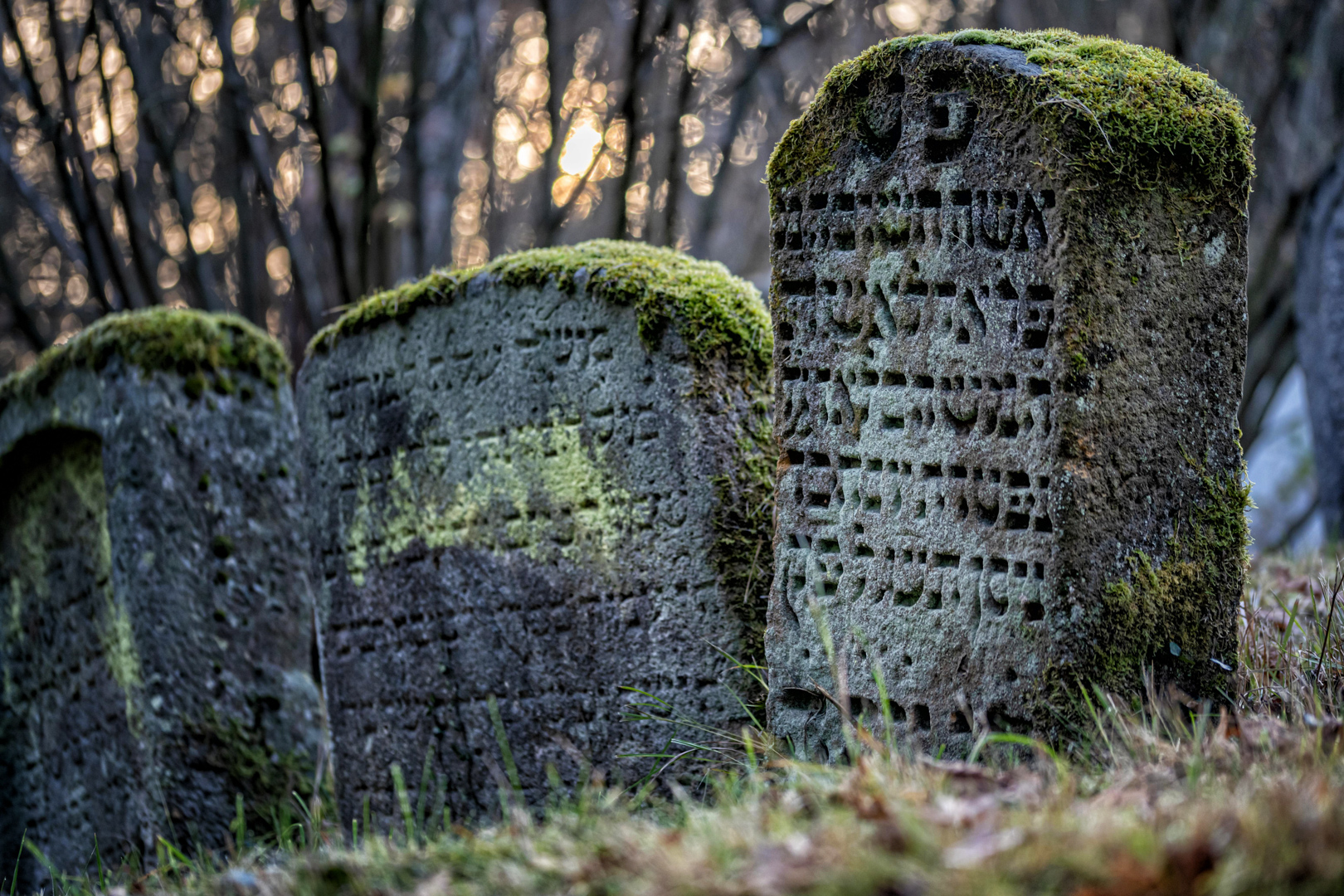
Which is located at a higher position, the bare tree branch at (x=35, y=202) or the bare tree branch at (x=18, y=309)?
the bare tree branch at (x=35, y=202)

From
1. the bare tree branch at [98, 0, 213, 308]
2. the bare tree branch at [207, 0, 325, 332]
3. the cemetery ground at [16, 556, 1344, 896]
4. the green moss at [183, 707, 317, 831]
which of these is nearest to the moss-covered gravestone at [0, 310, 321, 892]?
the green moss at [183, 707, 317, 831]

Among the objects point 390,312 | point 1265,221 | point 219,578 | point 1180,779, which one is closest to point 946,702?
point 1180,779

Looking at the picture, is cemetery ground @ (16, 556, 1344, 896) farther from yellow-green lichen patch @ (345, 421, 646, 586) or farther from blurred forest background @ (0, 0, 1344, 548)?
blurred forest background @ (0, 0, 1344, 548)

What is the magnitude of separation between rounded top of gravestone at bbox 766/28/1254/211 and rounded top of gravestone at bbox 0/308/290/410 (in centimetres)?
287

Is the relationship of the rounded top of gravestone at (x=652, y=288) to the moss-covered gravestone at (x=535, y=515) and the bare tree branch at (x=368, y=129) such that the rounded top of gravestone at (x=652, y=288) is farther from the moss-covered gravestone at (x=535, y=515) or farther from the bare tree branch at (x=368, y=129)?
the bare tree branch at (x=368, y=129)

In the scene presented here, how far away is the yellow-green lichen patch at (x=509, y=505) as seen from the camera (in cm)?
371

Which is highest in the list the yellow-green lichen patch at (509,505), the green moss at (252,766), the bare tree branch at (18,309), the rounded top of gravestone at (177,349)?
the bare tree branch at (18,309)

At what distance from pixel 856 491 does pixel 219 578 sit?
2800 mm

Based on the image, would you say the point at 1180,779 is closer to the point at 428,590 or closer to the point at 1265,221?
the point at 428,590

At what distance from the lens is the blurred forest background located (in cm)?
746

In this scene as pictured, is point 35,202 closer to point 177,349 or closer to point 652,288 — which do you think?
point 177,349

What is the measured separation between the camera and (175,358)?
15.5ft

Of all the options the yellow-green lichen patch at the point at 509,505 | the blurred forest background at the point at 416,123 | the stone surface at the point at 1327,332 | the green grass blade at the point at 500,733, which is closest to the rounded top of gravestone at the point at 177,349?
the yellow-green lichen patch at the point at 509,505

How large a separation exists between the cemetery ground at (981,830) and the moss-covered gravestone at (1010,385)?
7.0 inches
